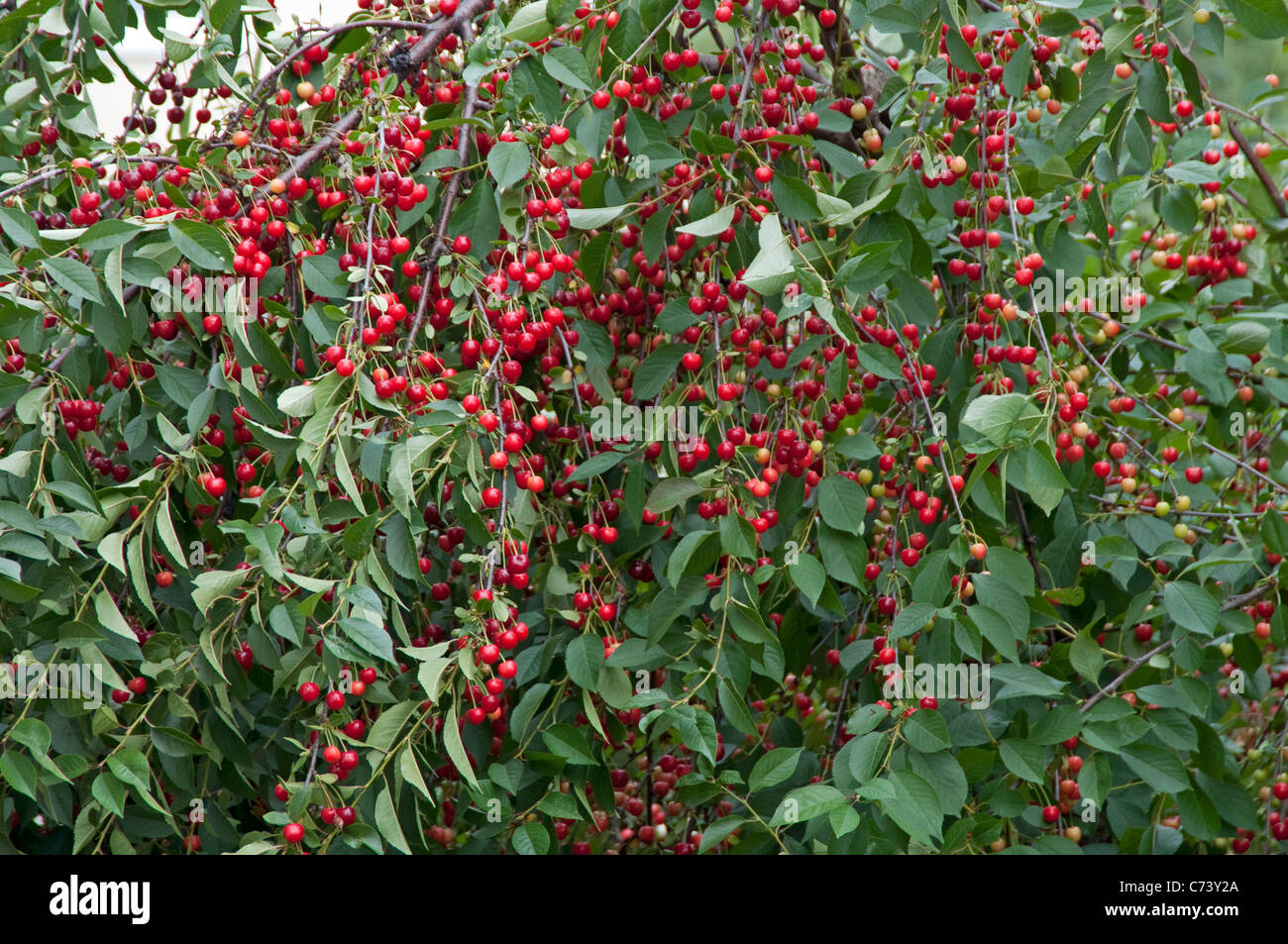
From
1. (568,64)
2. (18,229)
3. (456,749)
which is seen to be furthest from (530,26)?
(456,749)

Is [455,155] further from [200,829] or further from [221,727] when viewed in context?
[200,829]

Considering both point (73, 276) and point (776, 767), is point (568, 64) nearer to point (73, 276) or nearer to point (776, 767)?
point (73, 276)

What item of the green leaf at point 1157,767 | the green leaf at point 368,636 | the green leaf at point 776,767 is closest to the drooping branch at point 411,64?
the green leaf at point 368,636

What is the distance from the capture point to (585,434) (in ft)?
5.78

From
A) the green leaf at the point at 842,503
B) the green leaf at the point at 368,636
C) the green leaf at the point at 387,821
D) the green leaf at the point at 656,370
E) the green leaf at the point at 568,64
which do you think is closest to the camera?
the green leaf at the point at 368,636

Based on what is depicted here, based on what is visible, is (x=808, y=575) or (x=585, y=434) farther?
(x=585, y=434)

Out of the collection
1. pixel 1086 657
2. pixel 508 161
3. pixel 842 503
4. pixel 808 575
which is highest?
pixel 508 161

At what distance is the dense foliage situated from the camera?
148 cm

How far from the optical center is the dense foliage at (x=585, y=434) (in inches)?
58.3

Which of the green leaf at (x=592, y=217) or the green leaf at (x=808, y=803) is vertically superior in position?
the green leaf at (x=592, y=217)

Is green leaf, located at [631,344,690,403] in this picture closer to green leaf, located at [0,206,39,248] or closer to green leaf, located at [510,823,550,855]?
green leaf, located at [510,823,550,855]

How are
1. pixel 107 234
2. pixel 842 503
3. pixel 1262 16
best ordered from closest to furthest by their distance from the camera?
pixel 107 234
pixel 1262 16
pixel 842 503

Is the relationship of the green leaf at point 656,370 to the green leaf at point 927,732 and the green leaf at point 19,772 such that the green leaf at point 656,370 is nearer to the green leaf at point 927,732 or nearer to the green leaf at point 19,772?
the green leaf at point 927,732
